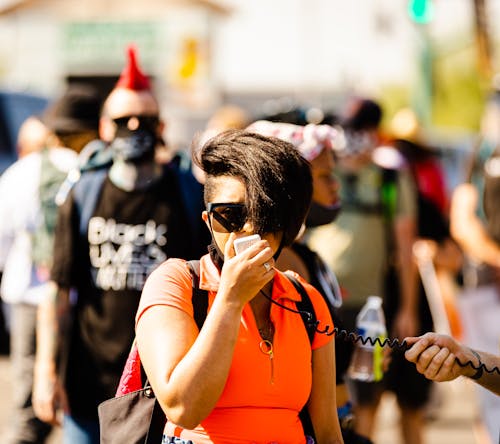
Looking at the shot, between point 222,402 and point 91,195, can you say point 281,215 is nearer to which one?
point 222,402

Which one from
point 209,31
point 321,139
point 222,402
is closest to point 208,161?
point 222,402

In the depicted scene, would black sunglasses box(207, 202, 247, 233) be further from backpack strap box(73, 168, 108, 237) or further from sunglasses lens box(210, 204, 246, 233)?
backpack strap box(73, 168, 108, 237)

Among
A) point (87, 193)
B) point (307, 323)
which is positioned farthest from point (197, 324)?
point (87, 193)

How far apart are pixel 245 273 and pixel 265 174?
0.34m

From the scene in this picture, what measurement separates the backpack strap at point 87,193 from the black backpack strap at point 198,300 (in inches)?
70.9

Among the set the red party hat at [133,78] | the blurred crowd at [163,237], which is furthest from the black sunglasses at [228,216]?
the red party hat at [133,78]

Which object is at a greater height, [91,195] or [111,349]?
[91,195]

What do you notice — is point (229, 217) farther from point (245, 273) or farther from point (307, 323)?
point (307, 323)

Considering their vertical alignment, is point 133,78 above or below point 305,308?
above

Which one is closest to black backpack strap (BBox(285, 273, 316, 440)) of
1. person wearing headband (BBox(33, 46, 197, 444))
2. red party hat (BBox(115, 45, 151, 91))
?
person wearing headband (BBox(33, 46, 197, 444))

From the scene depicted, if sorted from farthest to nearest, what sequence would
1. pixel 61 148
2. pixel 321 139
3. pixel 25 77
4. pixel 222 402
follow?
pixel 25 77 → pixel 61 148 → pixel 321 139 → pixel 222 402

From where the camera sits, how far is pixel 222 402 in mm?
2797

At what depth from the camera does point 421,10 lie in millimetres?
16281

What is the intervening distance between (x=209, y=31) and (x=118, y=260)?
91.4 ft
